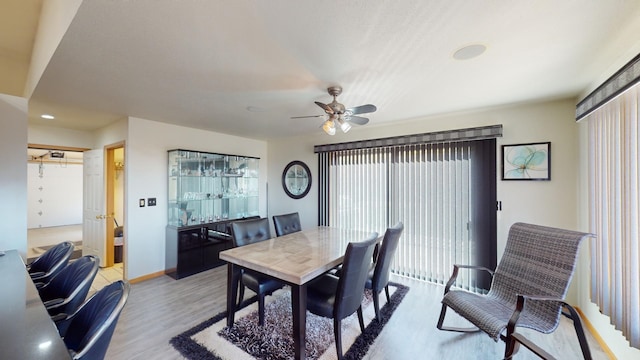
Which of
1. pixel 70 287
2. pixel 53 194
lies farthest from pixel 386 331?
pixel 53 194

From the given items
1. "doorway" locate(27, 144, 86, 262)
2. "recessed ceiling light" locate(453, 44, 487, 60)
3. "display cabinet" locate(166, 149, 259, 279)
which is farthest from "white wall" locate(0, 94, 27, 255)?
"doorway" locate(27, 144, 86, 262)

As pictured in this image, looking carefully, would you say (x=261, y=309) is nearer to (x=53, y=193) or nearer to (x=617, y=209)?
(x=617, y=209)

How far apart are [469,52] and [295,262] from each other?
2.05m

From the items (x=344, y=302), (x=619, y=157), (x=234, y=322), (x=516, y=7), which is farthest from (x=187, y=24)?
(x=619, y=157)

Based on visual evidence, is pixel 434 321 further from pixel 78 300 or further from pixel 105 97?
pixel 105 97

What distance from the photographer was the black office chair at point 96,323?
1054 mm

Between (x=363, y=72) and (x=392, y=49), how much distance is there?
0.39m

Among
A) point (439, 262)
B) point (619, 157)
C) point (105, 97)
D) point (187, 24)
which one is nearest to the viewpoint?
point (187, 24)

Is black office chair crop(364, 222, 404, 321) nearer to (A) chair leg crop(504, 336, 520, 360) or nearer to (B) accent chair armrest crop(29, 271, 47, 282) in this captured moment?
(A) chair leg crop(504, 336, 520, 360)

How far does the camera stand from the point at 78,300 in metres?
1.57

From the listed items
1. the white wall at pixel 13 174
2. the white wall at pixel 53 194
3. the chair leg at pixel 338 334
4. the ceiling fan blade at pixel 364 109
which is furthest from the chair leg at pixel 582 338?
the white wall at pixel 53 194

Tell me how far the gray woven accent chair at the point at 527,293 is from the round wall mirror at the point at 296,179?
120 inches

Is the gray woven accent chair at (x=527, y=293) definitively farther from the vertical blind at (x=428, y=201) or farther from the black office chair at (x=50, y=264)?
the black office chair at (x=50, y=264)

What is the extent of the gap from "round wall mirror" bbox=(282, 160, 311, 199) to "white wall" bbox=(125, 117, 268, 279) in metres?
1.81
